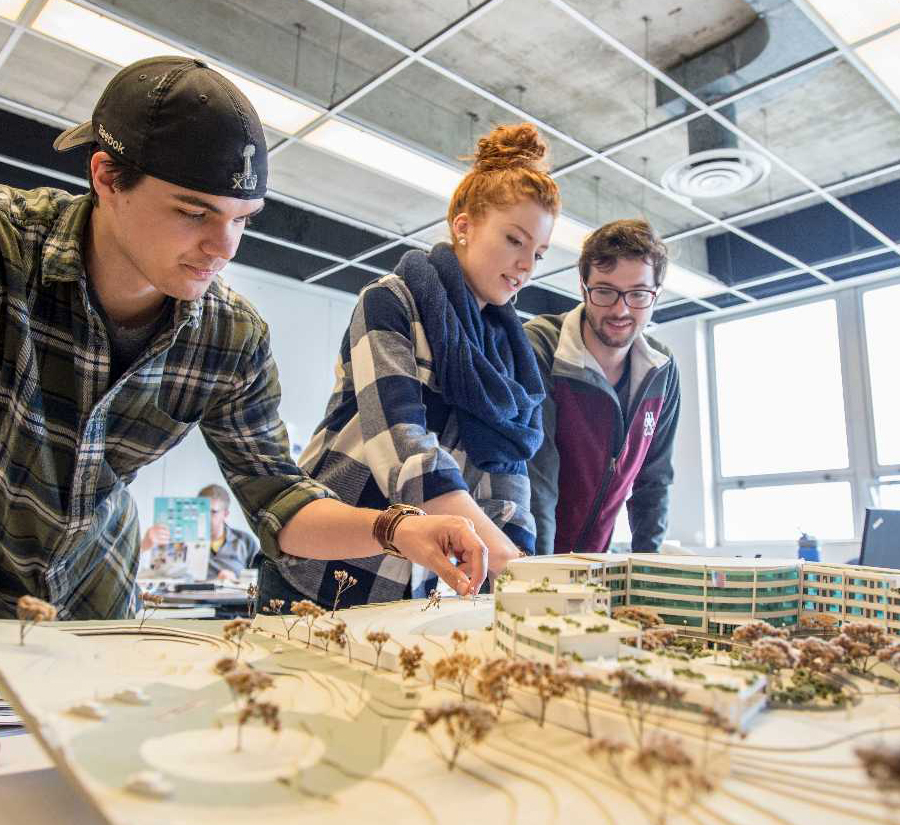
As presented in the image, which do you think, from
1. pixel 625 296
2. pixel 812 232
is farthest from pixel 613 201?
pixel 625 296

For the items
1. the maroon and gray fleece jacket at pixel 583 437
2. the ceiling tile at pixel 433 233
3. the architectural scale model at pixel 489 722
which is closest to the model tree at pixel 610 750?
the architectural scale model at pixel 489 722

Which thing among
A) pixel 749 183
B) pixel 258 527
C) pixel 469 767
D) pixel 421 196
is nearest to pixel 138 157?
pixel 258 527

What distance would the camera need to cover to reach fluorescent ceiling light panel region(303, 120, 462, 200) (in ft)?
15.4

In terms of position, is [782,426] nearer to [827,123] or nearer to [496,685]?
[827,123]

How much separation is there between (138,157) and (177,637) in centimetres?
71

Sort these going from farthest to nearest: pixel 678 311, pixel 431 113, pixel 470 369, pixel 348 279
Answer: pixel 678 311 → pixel 348 279 → pixel 431 113 → pixel 470 369

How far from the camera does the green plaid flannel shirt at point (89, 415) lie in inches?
50.5

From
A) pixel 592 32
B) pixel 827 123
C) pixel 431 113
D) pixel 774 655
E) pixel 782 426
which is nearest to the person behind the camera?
pixel 774 655

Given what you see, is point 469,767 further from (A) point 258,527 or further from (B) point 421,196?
(B) point 421,196

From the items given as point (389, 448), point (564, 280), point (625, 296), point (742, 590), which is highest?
point (564, 280)

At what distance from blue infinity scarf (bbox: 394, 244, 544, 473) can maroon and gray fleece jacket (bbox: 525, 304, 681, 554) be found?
286 millimetres

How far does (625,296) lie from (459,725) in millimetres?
1648

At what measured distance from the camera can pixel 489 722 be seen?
0.64 m

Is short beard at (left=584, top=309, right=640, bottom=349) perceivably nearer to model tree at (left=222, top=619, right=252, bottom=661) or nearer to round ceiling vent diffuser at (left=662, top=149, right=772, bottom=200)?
model tree at (left=222, top=619, right=252, bottom=661)
